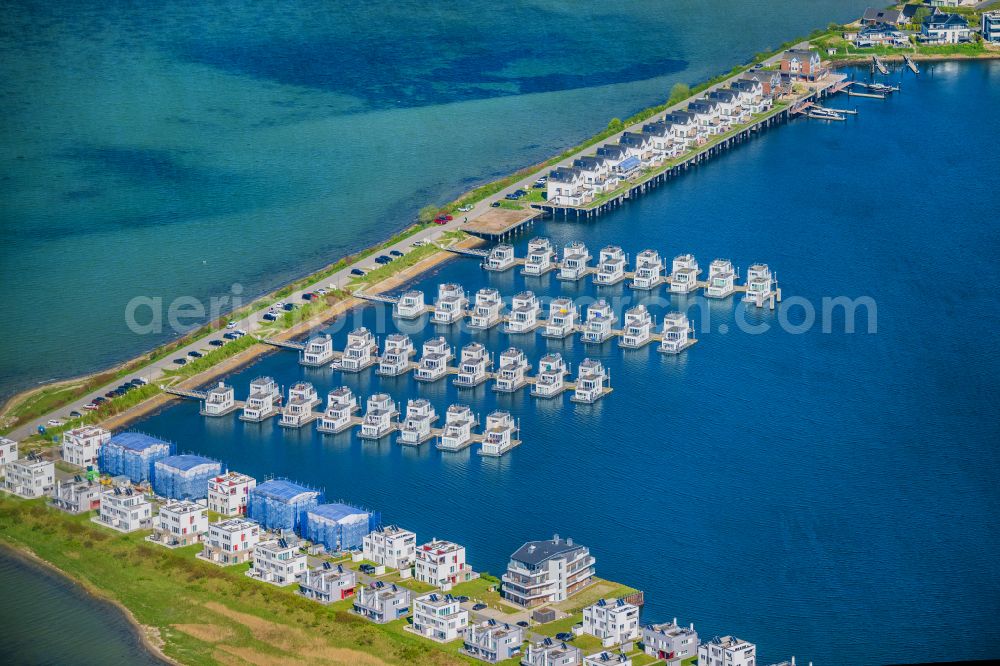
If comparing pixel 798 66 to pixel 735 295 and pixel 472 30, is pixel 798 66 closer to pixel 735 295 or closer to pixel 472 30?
pixel 472 30

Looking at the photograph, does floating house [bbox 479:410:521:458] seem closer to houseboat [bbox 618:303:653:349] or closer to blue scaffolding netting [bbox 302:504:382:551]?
blue scaffolding netting [bbox 302:504:382:551]

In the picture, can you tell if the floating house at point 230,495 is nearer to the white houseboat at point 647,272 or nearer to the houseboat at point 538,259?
the houseboat at point 538,259

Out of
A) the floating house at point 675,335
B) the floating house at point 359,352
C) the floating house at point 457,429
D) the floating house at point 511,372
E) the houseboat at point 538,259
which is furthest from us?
the houseboat at point 538,259

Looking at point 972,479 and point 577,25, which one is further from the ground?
point 577,25

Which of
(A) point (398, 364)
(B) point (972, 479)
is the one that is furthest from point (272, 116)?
(B) point (972, 479)

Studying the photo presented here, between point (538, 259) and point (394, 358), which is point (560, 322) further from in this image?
point (394, 358)

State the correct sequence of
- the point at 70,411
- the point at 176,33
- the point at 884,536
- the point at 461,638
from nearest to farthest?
the point at 461,638, the point at 884,536, the point at 70,411, the point at 176,33

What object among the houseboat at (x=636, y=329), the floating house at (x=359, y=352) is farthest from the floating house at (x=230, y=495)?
the houseboat at (x=636, y=329)
